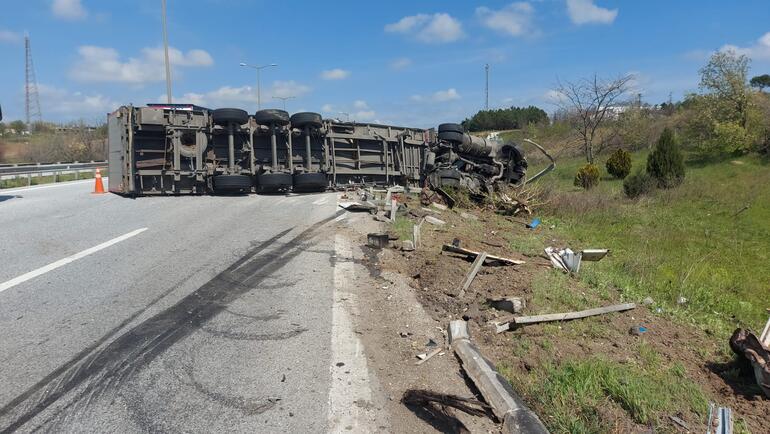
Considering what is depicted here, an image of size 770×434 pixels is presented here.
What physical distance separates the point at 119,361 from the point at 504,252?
6.26 meters

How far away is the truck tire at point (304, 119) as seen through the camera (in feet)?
50.6

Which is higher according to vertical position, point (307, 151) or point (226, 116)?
point (226, 116)

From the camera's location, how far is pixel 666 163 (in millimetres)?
23562

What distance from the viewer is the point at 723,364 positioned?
14.4 feet

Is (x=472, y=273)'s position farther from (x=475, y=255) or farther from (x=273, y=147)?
(x=273, y=147)

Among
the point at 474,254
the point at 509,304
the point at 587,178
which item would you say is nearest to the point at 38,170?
the point at 587,178

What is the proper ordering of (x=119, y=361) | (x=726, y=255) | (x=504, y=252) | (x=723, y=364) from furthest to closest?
(x=726, y=255)
(x=504, y=252)
(x=723, y=364)
(x=119, y=361)

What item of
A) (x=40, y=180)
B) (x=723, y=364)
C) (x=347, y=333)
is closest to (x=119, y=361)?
(x=347, y=333)

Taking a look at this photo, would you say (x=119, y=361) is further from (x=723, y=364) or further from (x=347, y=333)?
(x=723, y=364)

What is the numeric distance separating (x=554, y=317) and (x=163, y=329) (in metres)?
3.65

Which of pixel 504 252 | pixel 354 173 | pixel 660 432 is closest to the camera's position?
pixel 660 432

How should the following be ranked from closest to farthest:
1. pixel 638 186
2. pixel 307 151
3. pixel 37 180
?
pixel 307 151 → pixel 638 186 → pixel 37 180

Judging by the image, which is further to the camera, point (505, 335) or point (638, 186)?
point (638, 186)

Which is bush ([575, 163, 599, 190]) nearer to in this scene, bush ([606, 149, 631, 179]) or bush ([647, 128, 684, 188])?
bush ([647, 128, 684, 188])
